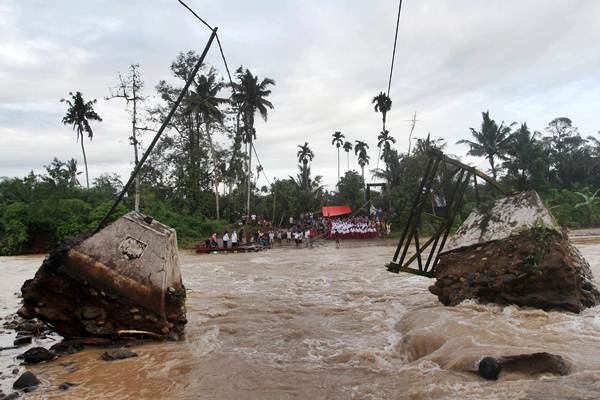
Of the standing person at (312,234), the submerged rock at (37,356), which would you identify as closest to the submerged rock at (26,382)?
the submerged rock at (37,356)

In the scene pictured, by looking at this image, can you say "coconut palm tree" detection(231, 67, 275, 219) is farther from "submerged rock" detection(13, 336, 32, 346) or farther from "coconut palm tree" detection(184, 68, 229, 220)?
"submerged rock" detection(13, 336, 32, 346)

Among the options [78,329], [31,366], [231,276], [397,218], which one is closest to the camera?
[31,366]

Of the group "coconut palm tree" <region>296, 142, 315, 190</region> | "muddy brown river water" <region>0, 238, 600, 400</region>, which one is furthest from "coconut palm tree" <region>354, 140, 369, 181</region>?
"muddy brown river water" <region>0, 238, 600, 400</region>

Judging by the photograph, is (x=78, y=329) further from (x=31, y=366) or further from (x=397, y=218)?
(x=397, y=218)

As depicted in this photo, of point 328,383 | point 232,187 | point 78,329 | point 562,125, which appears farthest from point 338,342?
point 562,125

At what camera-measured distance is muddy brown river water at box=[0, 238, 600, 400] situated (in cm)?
423

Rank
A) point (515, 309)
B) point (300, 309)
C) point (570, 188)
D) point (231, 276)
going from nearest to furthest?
1. point (515, 309)
2. point (300, 309)
3. point (231, 276)
4. point (570, 188)

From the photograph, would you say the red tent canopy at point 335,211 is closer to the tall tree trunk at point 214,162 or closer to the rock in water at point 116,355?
the tall tree trunk at point 214,162

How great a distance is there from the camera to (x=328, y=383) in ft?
15.0

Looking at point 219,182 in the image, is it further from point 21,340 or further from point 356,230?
point 21,340

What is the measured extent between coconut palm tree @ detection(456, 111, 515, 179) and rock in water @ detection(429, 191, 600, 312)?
34.0 meters

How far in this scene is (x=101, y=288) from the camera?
584cm

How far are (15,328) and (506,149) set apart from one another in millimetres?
38904

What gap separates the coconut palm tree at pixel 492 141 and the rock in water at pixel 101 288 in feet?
124
